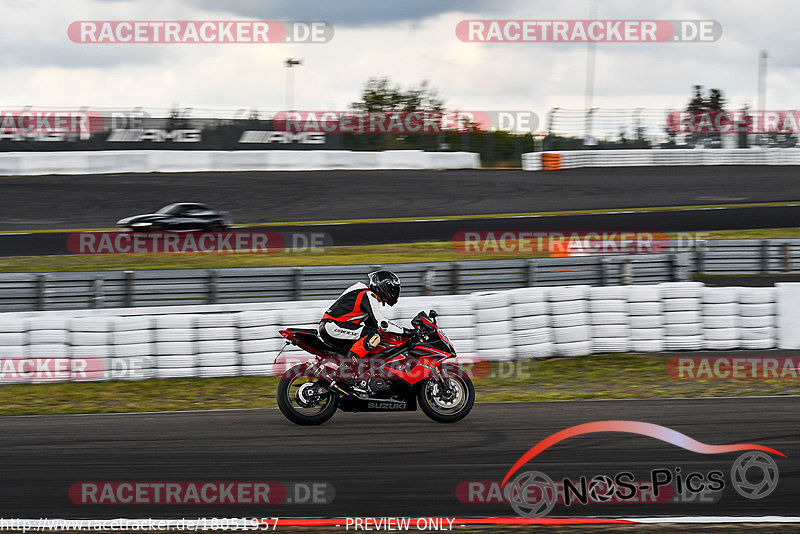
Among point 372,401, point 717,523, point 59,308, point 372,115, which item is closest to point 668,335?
point 372,401

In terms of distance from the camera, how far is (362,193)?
85.0ft

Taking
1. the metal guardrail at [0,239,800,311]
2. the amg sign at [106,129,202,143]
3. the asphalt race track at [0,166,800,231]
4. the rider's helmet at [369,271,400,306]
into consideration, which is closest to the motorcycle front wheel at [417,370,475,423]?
the rider's helmet at [369,271,400,306]

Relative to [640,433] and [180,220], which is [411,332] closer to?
[640,433]

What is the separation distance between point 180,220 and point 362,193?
7216 mm

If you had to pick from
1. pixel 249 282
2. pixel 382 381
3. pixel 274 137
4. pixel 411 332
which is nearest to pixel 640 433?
pixel 411 332

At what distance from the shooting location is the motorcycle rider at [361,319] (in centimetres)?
779

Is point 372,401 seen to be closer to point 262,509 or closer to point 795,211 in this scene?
point 262,509

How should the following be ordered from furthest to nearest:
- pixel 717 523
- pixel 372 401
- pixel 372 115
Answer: pixel 372 115 → pixel 372 401 → pixel 717 523

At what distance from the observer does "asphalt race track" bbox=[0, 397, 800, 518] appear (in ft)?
18.5

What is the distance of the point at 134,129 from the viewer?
29219 millimetres

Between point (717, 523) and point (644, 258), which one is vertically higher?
point (644, 258)

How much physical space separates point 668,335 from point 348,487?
268 inches

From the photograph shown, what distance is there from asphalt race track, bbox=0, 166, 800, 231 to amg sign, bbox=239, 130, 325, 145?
2042 mm

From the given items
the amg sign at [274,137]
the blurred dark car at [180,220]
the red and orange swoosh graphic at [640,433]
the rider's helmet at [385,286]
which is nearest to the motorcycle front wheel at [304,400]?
the rider's helmet at [385,286]
